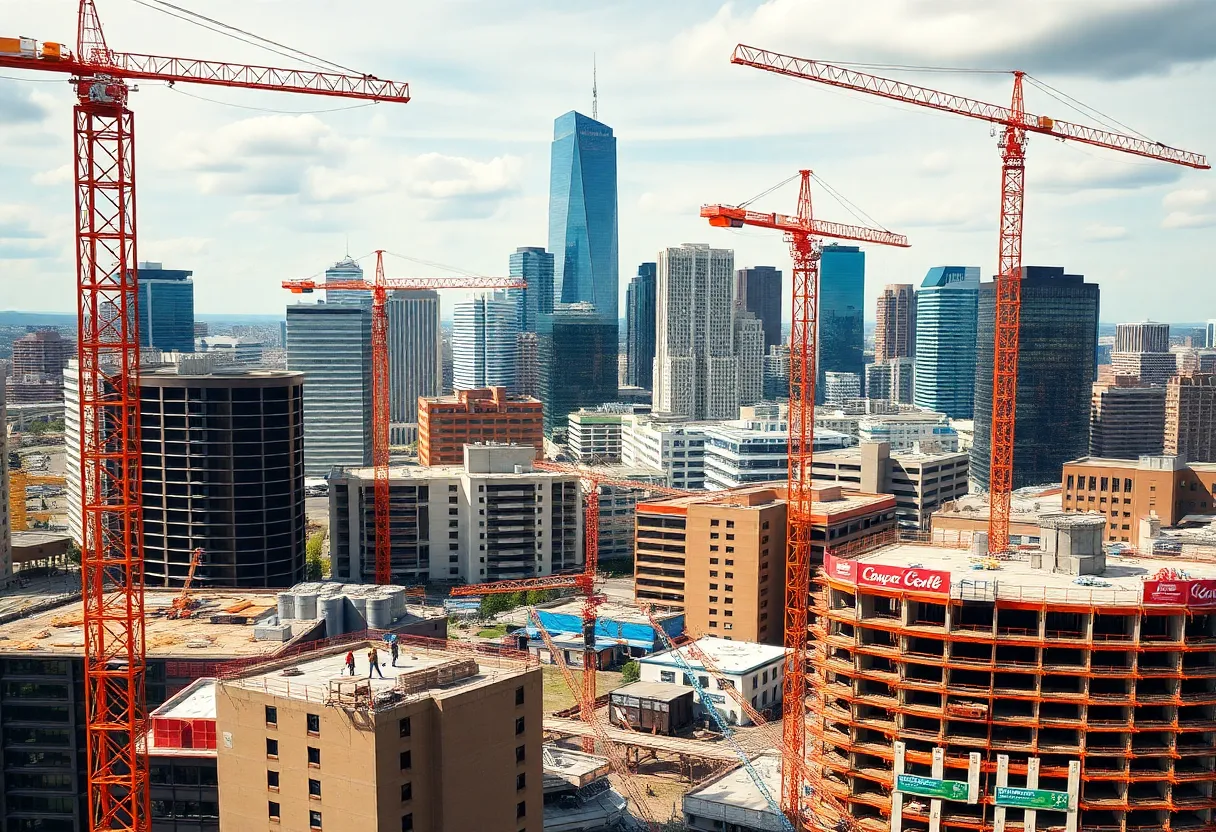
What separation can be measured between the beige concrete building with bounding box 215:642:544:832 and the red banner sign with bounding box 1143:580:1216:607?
80.7ft

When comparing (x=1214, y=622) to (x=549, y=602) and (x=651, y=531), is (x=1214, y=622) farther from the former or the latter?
(x=549, y=602)

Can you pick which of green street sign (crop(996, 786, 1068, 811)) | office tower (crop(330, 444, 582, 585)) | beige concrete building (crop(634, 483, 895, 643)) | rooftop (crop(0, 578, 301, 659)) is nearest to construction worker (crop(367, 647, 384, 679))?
rooftop (crop(0, 578, 301, 659))

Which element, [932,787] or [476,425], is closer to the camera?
[932,787]

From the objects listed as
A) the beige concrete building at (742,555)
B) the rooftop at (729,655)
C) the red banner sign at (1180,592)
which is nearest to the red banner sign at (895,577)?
the red banner sign at (1180,592)

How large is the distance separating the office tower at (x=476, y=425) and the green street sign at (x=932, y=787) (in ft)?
433

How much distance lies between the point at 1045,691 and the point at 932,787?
5.99 meters

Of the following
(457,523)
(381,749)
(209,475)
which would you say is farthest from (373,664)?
(457,523)

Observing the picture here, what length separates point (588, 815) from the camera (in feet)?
223

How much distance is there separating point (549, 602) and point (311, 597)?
54858mm

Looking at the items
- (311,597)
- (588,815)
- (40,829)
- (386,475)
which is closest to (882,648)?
(588,815)

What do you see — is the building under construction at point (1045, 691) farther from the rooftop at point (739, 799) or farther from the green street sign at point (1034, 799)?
the rooftop at point (739, 799)

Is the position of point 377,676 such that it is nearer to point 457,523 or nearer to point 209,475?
point 209,475

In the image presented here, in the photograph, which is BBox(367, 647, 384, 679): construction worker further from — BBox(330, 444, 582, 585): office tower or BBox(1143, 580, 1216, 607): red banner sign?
BBox(330, 444, 582, 585): office tower

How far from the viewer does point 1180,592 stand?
4794 centimetres
